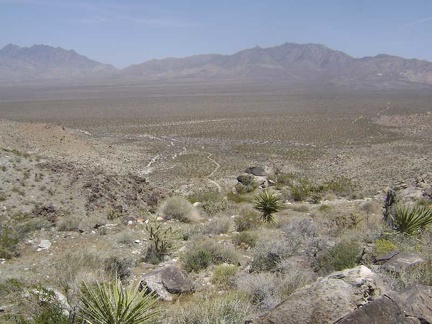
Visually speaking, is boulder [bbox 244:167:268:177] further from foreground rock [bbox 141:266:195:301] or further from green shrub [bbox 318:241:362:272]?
foreground rock [bbox 141:266:195:301]

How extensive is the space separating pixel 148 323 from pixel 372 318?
8.61 ft

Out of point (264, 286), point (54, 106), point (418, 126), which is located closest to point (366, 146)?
point (418, 126)

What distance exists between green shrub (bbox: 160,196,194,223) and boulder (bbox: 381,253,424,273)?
833 centimetres

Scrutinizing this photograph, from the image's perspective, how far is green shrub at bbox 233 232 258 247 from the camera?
1052cm

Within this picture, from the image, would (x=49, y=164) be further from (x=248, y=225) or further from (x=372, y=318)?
(x=372, y=318)

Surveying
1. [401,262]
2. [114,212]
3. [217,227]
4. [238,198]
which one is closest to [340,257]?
[401,262]

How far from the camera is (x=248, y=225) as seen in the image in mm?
12359

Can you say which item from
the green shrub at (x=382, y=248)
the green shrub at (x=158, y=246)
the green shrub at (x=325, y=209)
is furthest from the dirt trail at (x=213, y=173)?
the green shrub at (x=382, y=248)

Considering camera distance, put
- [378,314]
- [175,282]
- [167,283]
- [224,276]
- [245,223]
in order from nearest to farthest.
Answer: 1. [378,314]
2. [167,283]
3. [175,282]
4. [224,276]
5. [245,223]

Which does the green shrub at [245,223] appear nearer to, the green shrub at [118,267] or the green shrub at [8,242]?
the green shrub at [118,267]

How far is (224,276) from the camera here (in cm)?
789

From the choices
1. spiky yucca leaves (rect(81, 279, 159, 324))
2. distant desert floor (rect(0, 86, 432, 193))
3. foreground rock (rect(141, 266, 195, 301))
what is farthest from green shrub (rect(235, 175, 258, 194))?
spiky yucca leaves (rect(81, 279, 159, 324))

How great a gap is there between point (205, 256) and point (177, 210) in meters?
5.12

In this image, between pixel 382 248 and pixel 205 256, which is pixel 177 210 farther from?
pixel 382 248
